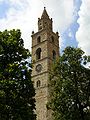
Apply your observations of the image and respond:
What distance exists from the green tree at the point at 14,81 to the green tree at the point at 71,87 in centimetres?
573

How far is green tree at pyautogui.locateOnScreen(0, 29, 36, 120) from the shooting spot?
2061 centimetres

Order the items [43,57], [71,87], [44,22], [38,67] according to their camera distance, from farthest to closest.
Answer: [44,22] < [43,57] < [38,67] < [71,87]

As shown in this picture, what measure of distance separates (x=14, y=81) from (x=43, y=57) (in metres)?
34.6

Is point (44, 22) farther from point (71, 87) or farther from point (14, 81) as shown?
point (14, 81)

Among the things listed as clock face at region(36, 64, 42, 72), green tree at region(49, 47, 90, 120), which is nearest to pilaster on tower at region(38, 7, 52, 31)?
clock face at region(36, 64, 42, 72)

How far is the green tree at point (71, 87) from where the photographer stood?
2726 centimetres

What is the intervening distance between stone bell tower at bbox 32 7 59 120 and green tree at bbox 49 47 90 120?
68.8 ft

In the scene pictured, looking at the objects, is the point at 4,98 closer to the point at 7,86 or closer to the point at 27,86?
the point at 7,86

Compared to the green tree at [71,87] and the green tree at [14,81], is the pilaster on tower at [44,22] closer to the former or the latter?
the green tree at [71,87]

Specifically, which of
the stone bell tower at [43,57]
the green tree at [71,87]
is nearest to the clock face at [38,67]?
the stone bell tower at [43,57]

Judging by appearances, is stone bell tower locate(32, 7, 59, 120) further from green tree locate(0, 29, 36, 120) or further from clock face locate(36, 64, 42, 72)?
green tree locate(0, 29, 36, 120)

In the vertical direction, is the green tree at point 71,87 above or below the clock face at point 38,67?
below

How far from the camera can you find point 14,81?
21.1 metres

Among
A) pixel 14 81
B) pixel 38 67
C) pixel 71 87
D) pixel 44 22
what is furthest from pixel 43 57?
pixel 14 81
